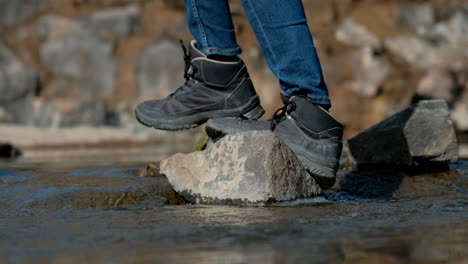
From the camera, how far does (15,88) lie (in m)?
8.88

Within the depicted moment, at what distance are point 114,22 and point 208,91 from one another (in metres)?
7.20

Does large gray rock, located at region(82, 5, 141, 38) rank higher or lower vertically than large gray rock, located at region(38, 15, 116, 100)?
higher

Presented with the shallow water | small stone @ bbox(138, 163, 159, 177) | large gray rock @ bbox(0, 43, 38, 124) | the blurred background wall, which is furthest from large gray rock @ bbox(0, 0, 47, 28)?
the shallow water

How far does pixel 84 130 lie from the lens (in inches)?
321

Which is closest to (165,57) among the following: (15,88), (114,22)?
(114,22)

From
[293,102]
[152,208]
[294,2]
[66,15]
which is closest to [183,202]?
[152,208]

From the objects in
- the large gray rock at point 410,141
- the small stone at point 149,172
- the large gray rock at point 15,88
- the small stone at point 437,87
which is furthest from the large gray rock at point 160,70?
the small stone at point 149,172

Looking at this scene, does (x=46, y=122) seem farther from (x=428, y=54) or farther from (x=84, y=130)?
(x=428, y=54)

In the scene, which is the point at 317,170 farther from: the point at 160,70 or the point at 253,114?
the point at 160,70

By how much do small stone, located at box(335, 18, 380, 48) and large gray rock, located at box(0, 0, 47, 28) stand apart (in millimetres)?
4360

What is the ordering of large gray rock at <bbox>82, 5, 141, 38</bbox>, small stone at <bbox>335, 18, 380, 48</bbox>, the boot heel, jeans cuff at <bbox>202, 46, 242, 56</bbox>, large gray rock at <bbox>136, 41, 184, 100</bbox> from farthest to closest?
large gray rock at <bbox>82, 5, 141, 38</bbox>, small stone at <bbox>335, 18, 380, 48</bbox>, large gray rock at <bbox>136, 41, 184, 100</bbox>, the boot heel, jeans cuff at <bbox>202, 46, 242, 56</bbox>

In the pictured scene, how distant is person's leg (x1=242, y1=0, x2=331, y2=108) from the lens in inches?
86.4

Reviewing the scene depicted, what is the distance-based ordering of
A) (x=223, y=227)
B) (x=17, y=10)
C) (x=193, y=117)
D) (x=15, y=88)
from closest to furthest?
(x=223, y=227), (x=193, y=117), (x=15, y=88), (x=17, y=10)

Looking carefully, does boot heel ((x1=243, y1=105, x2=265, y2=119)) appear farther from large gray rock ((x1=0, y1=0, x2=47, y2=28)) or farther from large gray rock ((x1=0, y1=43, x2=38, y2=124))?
large gray rock ((x1=0, y1=0, x2=47, y2=28))
